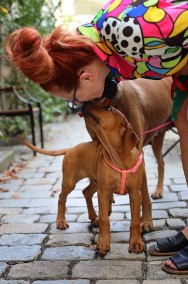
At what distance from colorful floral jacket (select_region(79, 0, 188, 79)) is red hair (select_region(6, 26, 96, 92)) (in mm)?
148

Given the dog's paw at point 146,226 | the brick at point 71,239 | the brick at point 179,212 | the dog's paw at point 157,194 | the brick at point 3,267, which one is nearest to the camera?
the brick at point 3,267

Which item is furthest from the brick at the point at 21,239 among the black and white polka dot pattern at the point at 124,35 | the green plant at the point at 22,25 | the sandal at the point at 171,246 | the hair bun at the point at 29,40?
the green plant at the point at 22,25

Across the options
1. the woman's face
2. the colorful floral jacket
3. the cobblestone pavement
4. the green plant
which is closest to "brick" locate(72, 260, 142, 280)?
the cobblestone pavement

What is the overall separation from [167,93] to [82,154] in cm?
107

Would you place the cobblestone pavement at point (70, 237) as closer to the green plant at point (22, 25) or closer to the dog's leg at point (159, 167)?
the dog's leg at point (159, 167)

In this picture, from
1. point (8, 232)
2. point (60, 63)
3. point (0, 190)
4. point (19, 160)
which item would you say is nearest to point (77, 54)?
point (60, 63)

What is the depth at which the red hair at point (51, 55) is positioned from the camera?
2.04 m

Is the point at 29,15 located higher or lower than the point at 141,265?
higher

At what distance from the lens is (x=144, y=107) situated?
2963mm

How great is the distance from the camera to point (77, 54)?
217 cm

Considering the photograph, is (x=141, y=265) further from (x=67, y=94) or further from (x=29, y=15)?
(x=29, y=15)

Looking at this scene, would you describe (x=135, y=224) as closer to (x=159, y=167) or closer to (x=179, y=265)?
(x=179, y=265)

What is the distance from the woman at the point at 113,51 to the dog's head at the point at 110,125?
3.4 inches

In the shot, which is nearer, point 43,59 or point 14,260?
point 43,59
